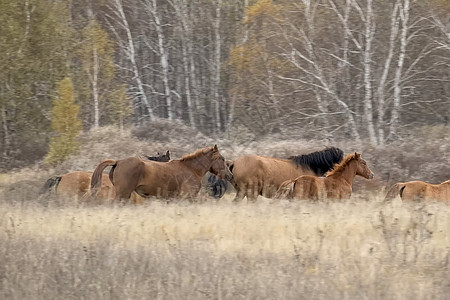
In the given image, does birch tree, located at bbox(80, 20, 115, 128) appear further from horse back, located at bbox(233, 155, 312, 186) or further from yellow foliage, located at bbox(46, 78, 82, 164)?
horse back, located at bbox(233, 155, 312, 186)

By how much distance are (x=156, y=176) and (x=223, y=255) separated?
6.25 metres

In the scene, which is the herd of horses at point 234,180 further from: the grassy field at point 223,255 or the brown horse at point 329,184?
the grassy field at point 223,255

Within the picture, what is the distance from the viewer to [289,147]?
2689 cm

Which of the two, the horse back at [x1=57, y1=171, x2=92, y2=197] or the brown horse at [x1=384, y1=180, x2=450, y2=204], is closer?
the brown horse at [x1=384, y1=180, x2=450, y2=204]

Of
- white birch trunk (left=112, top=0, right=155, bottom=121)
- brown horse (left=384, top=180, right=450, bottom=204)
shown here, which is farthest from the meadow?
white birch trunk (left=112, top=0, right=155, bottom=121)

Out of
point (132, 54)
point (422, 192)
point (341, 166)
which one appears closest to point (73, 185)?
point (341, 166)

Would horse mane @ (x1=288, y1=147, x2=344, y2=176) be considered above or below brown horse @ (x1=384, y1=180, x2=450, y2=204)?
above

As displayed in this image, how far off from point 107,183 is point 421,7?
20.9 m

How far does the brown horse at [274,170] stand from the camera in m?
15.7

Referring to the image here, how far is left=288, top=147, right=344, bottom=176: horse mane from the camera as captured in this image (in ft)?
51.3

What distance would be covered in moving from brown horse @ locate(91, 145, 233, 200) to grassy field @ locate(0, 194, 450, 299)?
2.41 metres

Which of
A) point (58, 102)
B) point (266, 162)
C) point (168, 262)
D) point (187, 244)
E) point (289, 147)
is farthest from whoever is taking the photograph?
point (58, 102)

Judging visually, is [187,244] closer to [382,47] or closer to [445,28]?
[445,28]

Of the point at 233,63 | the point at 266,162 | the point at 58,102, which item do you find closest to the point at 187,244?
the point at 266,162
